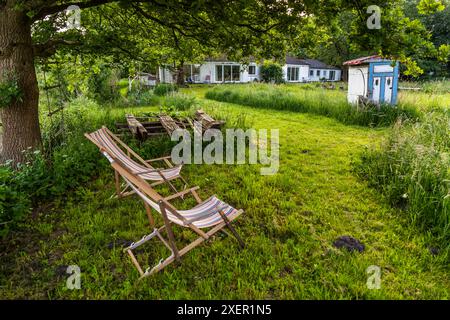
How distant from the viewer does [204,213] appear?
3.19 meters

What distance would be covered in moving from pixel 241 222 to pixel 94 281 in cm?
185

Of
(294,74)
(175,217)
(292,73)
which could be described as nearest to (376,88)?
(175,217)

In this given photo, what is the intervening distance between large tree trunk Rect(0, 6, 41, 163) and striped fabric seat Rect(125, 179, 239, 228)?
287 cm

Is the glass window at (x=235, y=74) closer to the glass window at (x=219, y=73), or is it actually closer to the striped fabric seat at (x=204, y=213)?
the glass window at (x=219, y=73)

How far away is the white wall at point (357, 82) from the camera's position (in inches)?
402

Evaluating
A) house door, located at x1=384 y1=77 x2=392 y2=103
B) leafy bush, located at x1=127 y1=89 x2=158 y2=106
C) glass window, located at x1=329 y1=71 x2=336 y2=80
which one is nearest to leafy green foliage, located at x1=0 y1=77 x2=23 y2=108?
leafy bush, located at x1=127 y1=89 x2=158 y2=106

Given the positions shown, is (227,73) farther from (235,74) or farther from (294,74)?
(294,74)

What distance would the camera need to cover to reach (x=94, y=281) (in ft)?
9.30
